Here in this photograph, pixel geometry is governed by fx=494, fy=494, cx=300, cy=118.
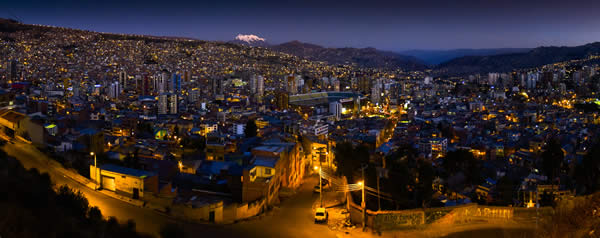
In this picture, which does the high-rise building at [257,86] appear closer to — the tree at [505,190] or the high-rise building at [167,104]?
the high-rise building at [167,104]

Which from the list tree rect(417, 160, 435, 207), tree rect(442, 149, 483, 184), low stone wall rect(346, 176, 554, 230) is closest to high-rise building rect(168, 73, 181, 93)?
tree rect(442, 149, 483, 184)

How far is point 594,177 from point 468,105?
19.8 metres

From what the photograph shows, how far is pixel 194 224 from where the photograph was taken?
504 centimetres

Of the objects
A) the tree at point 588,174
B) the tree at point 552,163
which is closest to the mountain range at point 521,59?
the tree at point 552,163

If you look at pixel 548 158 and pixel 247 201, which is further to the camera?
pixel 548 158

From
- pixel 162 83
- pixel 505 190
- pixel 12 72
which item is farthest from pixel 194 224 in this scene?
pixel 12 72

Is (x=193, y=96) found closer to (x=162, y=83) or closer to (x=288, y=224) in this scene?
(x=162, y=83)

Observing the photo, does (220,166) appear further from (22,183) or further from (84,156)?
(22,183)

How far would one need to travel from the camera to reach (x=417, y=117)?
2322 cm

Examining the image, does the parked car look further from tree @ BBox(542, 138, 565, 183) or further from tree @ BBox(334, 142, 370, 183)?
tree @ BBox(542, 138, 565, 183)

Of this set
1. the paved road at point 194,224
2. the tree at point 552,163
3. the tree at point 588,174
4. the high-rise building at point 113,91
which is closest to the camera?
the paved road at point 194,224

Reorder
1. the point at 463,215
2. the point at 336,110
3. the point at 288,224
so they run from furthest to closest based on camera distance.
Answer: the point at 336,110
the point at 288,224
the point at 463,215

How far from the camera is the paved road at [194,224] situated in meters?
4.79

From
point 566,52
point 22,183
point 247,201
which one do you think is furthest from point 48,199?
point 566,52
